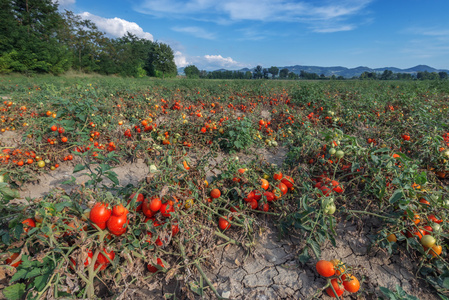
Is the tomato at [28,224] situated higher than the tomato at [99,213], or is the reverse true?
the tomato at [99,213]

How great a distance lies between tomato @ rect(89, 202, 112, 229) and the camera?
4.62 feet

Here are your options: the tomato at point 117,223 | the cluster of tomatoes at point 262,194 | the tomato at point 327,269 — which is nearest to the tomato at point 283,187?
the cluster of tomatoes at point 262,194

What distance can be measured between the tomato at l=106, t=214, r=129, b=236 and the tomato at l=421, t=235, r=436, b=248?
2372 millimetres

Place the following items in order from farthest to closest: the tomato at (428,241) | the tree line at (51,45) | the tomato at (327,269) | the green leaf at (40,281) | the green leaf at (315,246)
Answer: the tree line at (51,45), the green leaf at (315,246), the tomato at (428,241), the tomato at (327,269), the green leaf at (40,281)

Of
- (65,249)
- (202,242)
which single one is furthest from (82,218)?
(202,242)

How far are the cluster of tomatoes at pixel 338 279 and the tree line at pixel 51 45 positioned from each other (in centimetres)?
2777

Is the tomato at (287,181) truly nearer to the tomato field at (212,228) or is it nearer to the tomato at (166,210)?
the tomato field at (212,228)

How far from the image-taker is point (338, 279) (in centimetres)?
155

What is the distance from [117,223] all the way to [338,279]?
1.67 m

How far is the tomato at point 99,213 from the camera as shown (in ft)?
4.62

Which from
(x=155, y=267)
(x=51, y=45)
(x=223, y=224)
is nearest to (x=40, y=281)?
(x=155, y=267)

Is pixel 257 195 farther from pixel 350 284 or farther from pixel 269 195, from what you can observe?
pixel 350 284

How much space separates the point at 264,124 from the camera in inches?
201

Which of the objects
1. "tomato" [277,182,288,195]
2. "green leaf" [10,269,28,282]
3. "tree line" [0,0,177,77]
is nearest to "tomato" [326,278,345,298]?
"tomato" [277,182,288,195]
